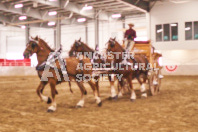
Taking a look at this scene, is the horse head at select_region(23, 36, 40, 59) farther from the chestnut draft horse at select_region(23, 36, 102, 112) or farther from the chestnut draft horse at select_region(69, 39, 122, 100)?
the chestnut draft horse at select_region(69, 39, 122, 100)

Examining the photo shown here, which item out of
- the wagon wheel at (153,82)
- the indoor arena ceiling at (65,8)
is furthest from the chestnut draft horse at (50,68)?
the indoor arena ceiling at (65,8)

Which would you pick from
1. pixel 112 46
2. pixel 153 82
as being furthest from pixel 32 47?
pixel 153 82

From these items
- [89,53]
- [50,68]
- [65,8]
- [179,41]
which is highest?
[65,8]

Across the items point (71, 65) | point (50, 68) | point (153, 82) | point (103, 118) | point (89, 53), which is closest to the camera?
point (103, 118)

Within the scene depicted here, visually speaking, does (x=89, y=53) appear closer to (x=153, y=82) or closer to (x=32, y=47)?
(x=32, y=47)

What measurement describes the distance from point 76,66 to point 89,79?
0.62 m

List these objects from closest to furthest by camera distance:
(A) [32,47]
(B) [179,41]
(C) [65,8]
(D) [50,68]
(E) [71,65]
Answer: (D) [50,68]
(A) [32,47]
(E) [71,65]
(B) [179,41]
(C) [65,8]

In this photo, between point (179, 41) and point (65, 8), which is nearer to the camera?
point (179, 41)

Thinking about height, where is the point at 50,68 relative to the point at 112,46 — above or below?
below

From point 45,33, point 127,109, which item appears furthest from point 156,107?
point 45,33

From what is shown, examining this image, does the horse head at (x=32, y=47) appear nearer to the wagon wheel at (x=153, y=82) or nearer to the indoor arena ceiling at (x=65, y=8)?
the wagon wheel at (x=153, y=82)

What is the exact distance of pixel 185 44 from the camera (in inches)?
967

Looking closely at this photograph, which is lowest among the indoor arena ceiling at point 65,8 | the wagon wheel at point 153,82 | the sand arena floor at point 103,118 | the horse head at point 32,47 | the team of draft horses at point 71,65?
the sand arena floor at point 103,118

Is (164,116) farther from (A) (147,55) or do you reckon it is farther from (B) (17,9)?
(B) (17,9)
